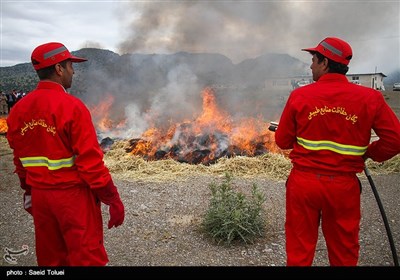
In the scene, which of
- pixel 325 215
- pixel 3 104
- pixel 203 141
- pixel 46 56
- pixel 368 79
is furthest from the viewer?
pixel 368 79

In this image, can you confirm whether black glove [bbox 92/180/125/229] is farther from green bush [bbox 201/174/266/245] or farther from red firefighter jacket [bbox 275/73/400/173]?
green bush [bbox 201/174/266/245]

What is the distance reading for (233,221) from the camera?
4211 mm

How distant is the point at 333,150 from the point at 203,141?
21.9 ft

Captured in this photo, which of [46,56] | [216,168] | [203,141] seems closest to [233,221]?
[46,56]

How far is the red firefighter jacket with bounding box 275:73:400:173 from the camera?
262 centimetres

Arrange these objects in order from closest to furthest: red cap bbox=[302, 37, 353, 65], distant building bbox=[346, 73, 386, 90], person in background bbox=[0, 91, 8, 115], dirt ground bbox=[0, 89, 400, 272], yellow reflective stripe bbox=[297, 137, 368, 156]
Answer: yellow reflective stripe bbox=[297, 137, 368, 156] → red cap bbox=[302, 37, 353, 65] → dirt ground bbox=[0, 89, 400, 272] → person in background bbox=[0, 91, 8, 115] → distant building bbox=[346, 73, 386, 90]

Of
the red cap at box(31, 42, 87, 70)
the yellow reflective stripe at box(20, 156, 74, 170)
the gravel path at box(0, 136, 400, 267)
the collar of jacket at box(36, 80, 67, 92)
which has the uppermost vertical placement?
the red cap at box(31, 42, 87, 70)

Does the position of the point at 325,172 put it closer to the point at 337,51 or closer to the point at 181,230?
the point at 337,51

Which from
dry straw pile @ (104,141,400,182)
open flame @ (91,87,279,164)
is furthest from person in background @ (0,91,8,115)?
dry straw pile @ (104,141,400,182)

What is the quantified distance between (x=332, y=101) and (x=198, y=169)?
5273 millimetres

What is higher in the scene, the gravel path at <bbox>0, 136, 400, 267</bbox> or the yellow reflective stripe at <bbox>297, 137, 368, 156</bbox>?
the yellow reflective stripe at <bbox>297, 137, 368, 156</bbox>

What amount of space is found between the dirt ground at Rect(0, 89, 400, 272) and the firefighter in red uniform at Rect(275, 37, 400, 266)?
1.22 meters
